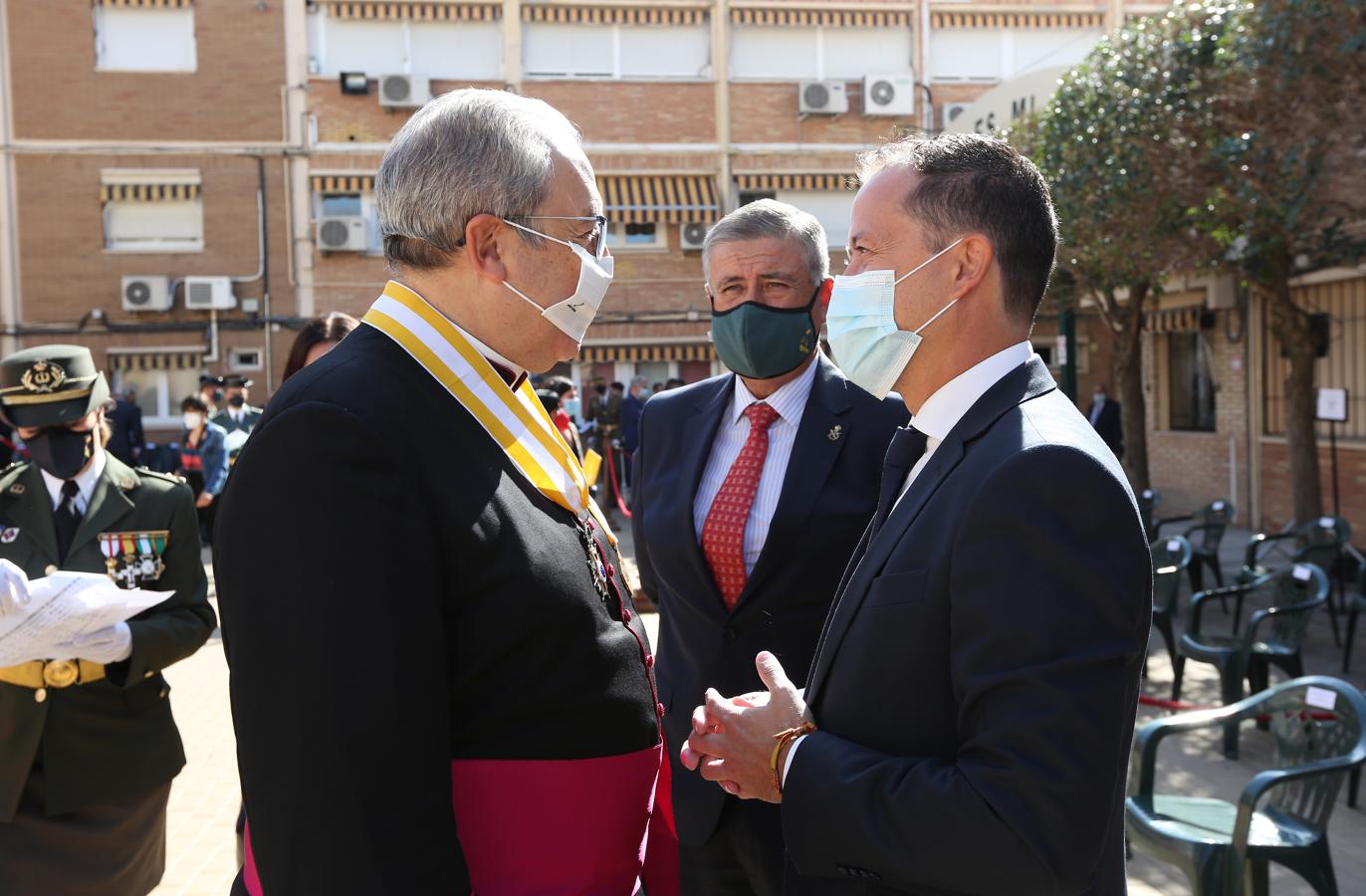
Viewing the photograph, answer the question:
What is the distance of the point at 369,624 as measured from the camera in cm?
146

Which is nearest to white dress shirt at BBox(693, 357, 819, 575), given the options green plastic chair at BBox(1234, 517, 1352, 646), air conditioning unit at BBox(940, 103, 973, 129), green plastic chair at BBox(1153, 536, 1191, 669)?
green plastic chair at BBox(1153, 536, 1191, 669)

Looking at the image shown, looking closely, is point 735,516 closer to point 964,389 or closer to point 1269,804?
point 964,389

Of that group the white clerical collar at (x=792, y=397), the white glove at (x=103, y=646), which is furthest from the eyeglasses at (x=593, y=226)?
the white glove at (x=103, y=646)

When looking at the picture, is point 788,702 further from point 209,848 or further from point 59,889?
point 209,848

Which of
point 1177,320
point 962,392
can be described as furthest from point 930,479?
point 1177,320

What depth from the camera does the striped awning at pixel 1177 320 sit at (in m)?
15.8

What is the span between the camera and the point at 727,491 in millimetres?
3000

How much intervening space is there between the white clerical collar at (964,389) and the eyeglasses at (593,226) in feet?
1.97

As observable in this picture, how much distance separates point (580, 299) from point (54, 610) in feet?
5.66

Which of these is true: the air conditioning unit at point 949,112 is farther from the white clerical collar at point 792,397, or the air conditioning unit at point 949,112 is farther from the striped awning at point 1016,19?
the white clerical collar at point 792,397

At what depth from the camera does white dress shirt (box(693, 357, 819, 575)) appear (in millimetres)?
2936

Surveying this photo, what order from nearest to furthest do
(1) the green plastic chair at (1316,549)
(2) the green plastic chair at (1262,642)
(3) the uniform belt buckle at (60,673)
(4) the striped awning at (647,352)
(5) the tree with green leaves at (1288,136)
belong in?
1. (3) the uniform belt buckle at (60,673)
2. (2) the green plastic chair at (1262,642)
3. (5) the tree with green leaves at (1288,136)
4. (1) the green plastic chair at (1316,549)
5. (4) the striped awning at (647,352)

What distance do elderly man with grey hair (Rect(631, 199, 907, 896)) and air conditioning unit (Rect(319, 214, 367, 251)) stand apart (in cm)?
1949

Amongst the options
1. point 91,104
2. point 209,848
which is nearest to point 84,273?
point 91,104
